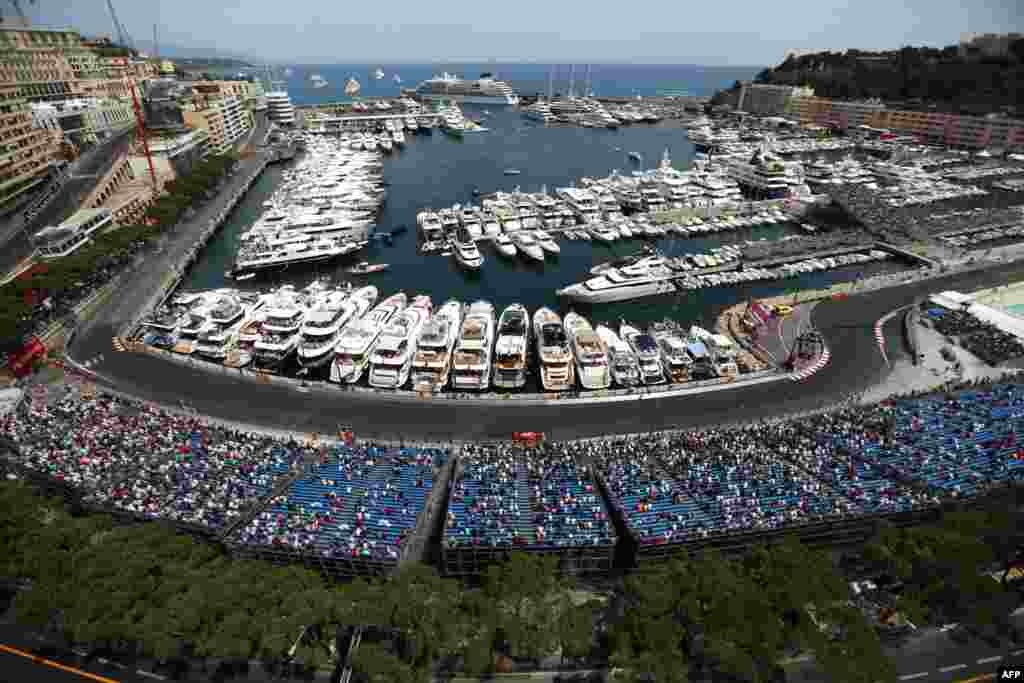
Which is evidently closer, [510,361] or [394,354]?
[510,361]

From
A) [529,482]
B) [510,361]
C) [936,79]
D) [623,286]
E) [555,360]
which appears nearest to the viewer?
[529,482]

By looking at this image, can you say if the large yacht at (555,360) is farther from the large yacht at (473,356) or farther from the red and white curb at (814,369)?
the red and white curb at (814,369)

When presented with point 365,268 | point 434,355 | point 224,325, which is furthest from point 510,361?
point 365,268

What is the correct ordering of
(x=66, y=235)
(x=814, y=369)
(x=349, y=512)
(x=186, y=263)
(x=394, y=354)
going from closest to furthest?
(x=349, y=512)
(x=814, y=369)
(x=394, y=354)
(x=66, y=235)
(x=186, y=263)

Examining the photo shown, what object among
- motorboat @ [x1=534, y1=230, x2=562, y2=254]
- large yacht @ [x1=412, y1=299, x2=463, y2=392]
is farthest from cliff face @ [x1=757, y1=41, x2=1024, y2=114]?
large yacht @ [x1=412, y1=299, x2=463, y2=392]

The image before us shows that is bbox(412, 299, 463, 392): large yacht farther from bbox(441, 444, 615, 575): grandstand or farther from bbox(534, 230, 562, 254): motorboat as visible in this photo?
bbox(534, 230, 562, 254): motorboat

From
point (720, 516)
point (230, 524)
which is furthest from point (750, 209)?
point (230, 524)

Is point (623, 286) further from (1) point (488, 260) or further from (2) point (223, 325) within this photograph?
(2) point (223, 325)
